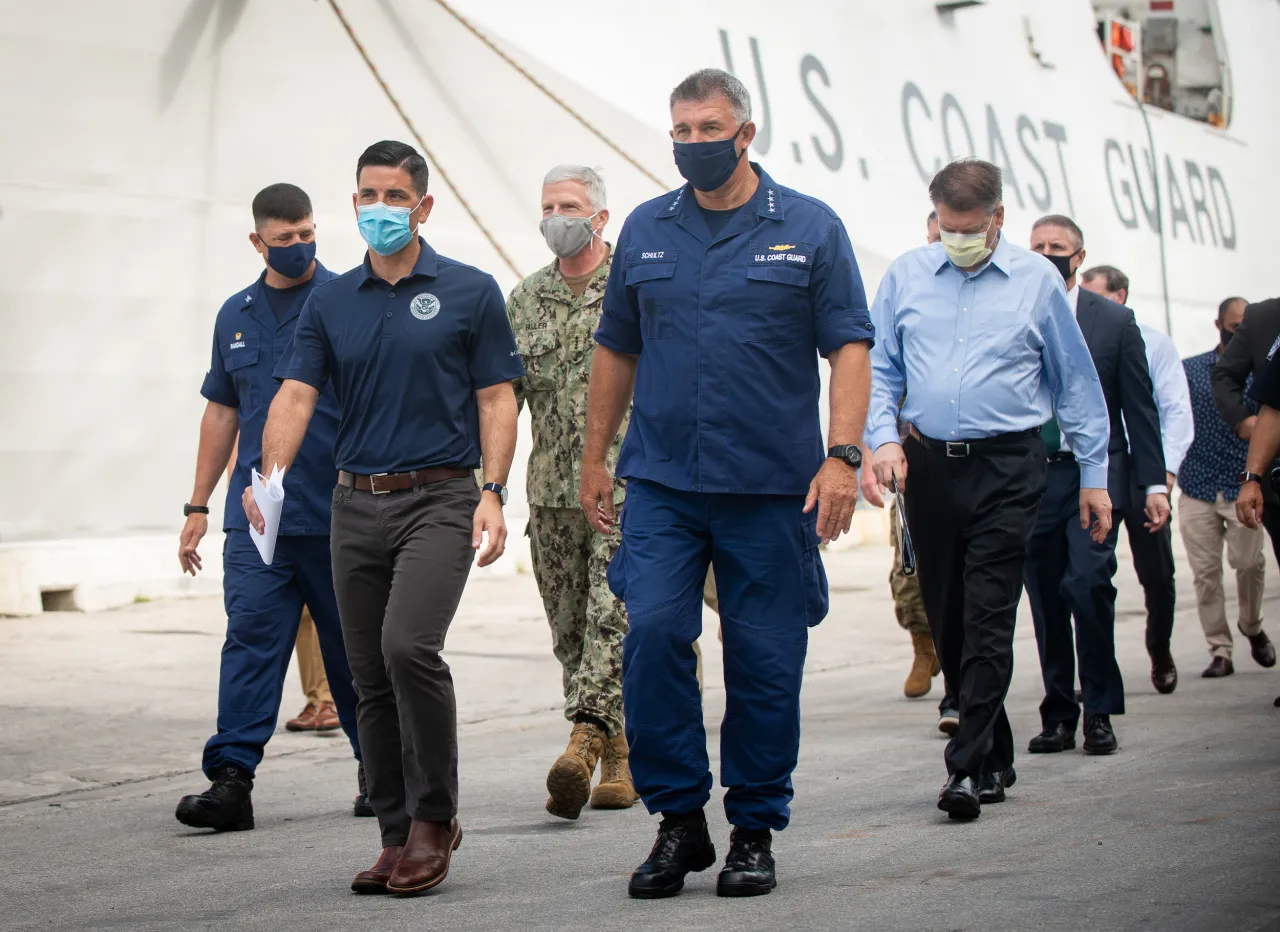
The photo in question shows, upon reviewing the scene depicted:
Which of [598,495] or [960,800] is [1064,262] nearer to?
[960,800]

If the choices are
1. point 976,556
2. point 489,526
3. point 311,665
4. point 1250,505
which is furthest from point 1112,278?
point 489,526

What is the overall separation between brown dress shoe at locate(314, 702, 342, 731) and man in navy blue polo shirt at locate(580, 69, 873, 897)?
3.38 meters

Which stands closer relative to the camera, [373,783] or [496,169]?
[373,783]

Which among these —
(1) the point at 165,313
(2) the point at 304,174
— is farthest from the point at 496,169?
A: (1) the point at 165,313

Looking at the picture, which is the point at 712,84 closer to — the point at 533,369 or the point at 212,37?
the point at 533,369

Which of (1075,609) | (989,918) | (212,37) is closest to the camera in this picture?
(989,918)

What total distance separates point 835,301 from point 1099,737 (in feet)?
8.68

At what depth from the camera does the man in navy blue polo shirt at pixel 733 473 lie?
4.26 meters

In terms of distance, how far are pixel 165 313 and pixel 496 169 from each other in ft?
9.36

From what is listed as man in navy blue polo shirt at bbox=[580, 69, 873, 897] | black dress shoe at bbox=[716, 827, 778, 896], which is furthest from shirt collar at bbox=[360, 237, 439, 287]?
black dress shoe at bbox=[716, 827, 778, 896]

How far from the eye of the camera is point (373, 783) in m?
4.47

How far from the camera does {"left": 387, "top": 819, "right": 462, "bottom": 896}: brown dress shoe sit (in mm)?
4254

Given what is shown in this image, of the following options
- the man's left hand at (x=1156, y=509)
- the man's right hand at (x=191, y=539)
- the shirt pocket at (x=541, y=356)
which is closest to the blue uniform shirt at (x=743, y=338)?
the shirt pocket at (x=541, y=356)

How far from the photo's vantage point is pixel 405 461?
4.49m
